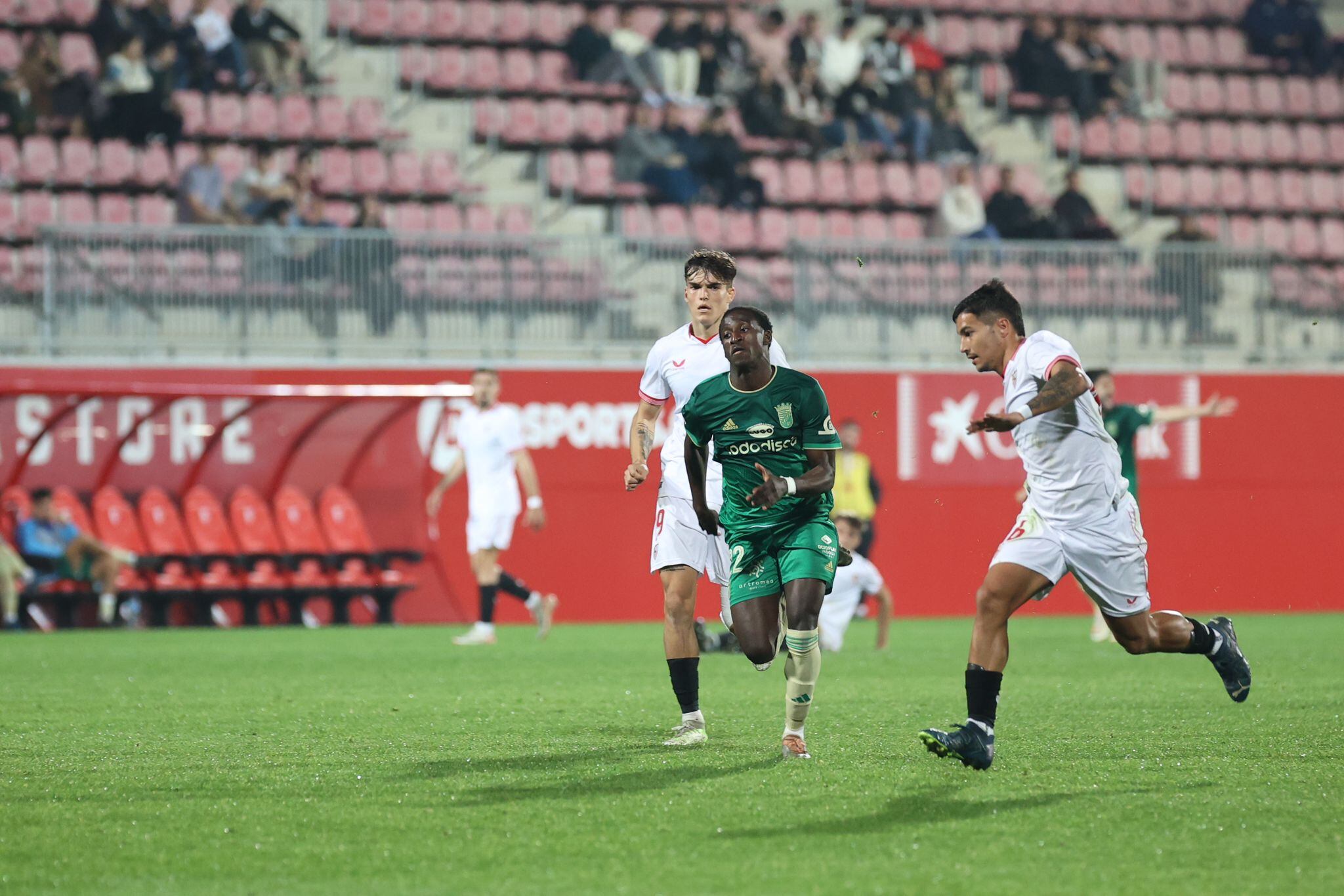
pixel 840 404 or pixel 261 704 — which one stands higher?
pixel 840 404

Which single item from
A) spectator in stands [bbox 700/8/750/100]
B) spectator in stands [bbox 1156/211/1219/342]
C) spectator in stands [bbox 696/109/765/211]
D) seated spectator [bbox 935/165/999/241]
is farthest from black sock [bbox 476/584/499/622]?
spectator in stands [bbox 700/8/750/100]

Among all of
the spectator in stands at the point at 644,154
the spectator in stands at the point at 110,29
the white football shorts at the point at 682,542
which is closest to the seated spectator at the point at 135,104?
Answer: the spectator in stands at the point at 110,29

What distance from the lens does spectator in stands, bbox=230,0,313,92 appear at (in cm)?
2267

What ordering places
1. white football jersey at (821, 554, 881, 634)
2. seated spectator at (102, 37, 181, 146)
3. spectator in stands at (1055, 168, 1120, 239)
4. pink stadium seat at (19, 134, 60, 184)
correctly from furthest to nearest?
1. spectator in stands at (1055, 168, 1120, 239)
2. seated spectator at (102, 37, 181, 146)
3. pink stadium seat at (19, 134, 60, 184)
4. white football jersey at (821, 554, 881, 634)

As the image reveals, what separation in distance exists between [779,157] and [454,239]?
657cm

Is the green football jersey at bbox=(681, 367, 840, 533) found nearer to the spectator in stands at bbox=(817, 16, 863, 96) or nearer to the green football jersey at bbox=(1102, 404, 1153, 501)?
the green football jersey at bbox=(1102, 404, 1153, 501)

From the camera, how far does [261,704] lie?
1011 cm

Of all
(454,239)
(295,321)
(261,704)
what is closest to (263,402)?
(295,321)

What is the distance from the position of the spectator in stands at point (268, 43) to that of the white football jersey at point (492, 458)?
8.34 metres

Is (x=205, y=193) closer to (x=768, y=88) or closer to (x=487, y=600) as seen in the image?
(x=487, y=600)

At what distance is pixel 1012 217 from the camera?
23.0 metres

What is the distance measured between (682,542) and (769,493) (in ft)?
4.54

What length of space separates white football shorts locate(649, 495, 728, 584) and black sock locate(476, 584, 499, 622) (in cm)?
773

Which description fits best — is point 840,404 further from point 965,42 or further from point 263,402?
point 965,42
